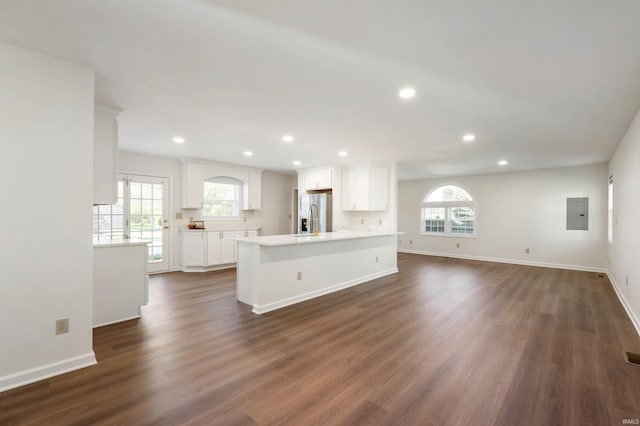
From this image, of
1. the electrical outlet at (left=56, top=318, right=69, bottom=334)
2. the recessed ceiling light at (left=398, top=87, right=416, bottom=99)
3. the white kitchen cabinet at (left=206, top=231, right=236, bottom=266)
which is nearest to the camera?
the electrical outlet at (left=56, top=318, right=69, bottom=334)

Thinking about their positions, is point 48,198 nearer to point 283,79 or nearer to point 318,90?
point 283,79

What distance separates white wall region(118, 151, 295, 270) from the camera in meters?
5.60

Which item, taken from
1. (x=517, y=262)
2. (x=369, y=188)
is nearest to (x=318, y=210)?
(x=369, y=188)

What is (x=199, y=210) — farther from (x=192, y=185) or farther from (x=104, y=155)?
(x=104, y=155)

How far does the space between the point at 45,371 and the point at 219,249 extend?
13.5 feet

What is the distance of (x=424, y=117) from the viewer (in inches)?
129

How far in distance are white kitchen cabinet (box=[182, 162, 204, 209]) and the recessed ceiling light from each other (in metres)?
4.84

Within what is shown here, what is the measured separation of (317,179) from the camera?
679 cm

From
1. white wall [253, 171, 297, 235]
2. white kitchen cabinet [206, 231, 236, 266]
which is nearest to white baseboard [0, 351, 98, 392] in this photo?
white kitchen cabinet [206, 231, 236, 266]

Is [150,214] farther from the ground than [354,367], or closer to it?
farther from the ground

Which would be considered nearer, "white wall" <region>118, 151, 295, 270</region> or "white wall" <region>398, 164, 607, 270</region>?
"white wall" <region>118, 151, 295, 270</region>

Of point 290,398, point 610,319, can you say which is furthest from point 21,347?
point 610,319

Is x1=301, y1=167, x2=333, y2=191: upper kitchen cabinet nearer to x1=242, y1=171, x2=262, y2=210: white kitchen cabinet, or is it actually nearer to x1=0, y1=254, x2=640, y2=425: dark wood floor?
x1=242, y1=171, x2=262, y2=210: white kitchen cabinet

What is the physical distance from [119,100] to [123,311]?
2340 mm
